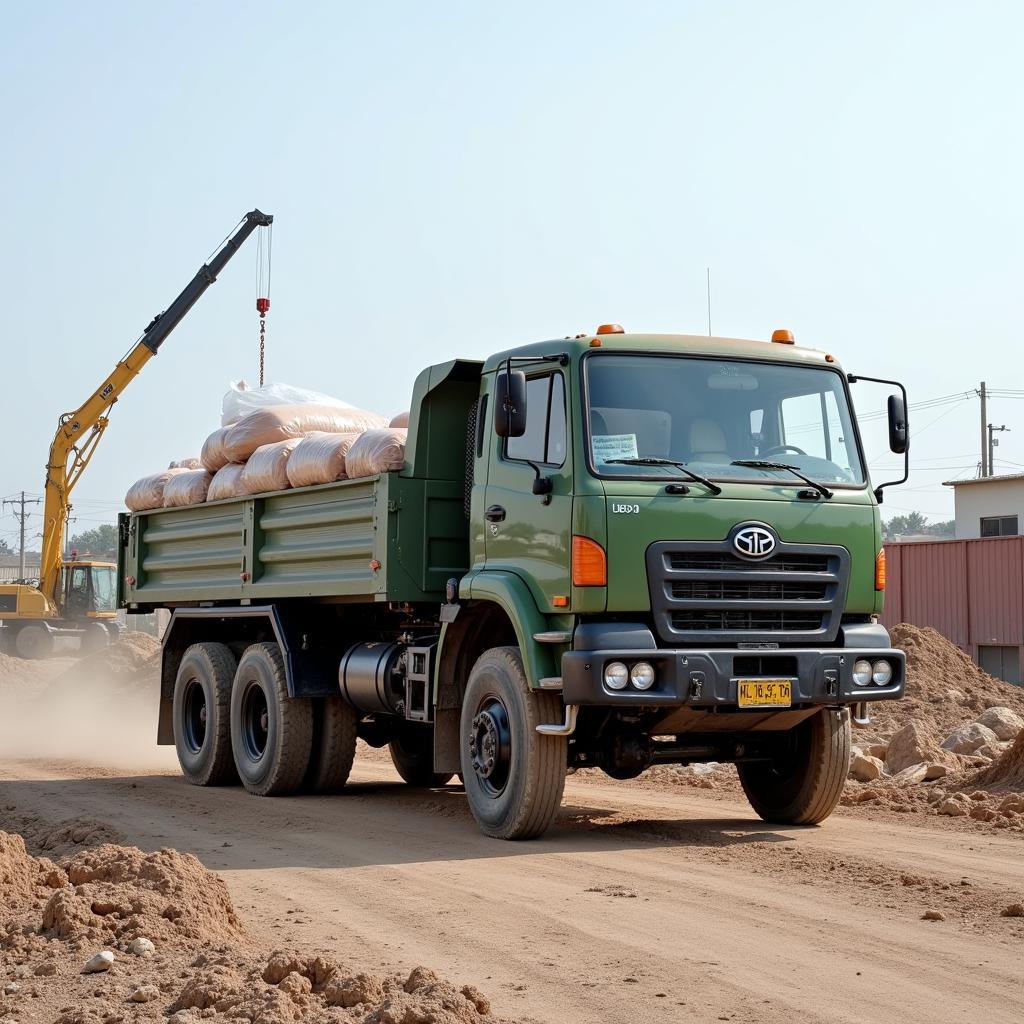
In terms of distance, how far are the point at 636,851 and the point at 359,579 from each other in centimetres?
306

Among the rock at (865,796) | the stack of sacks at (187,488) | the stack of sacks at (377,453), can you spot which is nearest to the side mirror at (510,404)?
the stack of sacks at (377,453)

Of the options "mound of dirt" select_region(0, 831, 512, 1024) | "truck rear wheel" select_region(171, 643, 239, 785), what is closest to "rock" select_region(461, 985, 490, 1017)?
"mound of dirt" select_region(0, 831, 512, 1024)

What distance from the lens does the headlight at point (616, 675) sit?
8383mm

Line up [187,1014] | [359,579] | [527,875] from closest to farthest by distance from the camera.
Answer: [187,1014]
[527,875]
[359,579]

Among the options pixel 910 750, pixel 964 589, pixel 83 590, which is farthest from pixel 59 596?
pixel 910 750

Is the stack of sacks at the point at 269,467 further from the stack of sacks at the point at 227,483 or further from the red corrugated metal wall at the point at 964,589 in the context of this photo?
the red corrugated metal wall at the point at 964,589

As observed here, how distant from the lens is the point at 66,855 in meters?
8.73

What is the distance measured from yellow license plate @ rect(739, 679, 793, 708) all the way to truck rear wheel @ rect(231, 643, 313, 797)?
15.1ft

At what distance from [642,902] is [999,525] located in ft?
93.1

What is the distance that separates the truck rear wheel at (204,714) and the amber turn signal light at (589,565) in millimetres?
5538

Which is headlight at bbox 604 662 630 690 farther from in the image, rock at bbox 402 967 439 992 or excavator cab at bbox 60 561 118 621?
excavator cab at bbox 60 561 118 621

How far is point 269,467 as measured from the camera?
470 inches

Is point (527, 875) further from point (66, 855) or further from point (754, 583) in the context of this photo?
point (66, 855)

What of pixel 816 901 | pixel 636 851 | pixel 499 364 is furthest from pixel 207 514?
pixel 816 901
